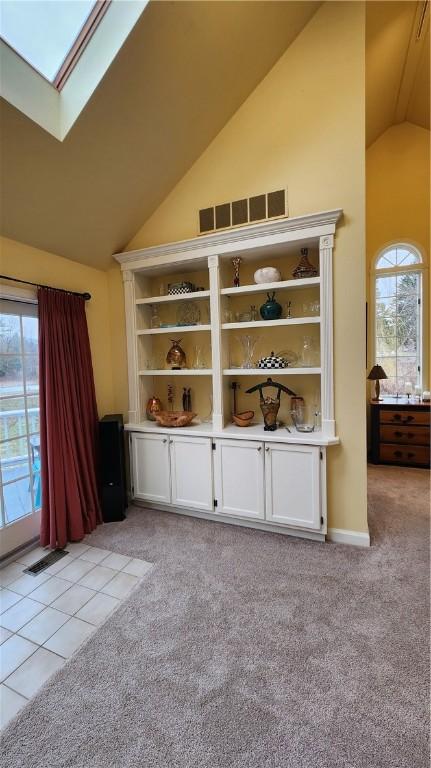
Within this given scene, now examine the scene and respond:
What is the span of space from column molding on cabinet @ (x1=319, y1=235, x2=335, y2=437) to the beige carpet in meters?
1.00

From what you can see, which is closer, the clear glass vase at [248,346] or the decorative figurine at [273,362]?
the decorative figurine at [273,362]

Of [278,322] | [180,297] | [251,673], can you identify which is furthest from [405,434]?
[251,673]

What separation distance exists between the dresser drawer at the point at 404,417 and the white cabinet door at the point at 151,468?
278cm

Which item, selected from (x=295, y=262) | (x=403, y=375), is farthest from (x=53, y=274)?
(x=403, y=375)

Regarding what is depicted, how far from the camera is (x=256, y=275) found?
256 centimetres

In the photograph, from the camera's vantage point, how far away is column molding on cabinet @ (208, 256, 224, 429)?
2.64 m

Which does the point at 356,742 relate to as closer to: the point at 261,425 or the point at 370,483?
the point at 261,425

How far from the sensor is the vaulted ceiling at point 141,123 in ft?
6.17

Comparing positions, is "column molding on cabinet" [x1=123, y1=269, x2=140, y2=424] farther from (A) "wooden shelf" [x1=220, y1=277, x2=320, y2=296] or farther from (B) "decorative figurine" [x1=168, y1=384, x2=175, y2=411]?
(A) "wooden shelf" [x1=220, y1=277, x2=320, y2=296]

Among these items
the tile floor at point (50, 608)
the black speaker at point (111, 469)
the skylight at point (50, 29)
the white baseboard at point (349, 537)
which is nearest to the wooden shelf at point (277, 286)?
the black speaker at point (111, 469)

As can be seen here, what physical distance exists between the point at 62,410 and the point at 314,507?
210cm

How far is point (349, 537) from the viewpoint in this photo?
239cm

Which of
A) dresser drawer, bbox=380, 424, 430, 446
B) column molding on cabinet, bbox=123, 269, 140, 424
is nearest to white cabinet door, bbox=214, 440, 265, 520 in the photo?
column molding on cabinet, bbox=123, 269, 140, 424

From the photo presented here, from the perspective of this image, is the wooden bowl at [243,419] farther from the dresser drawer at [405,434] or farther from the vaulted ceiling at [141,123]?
the dresser drawer at [405,434]
